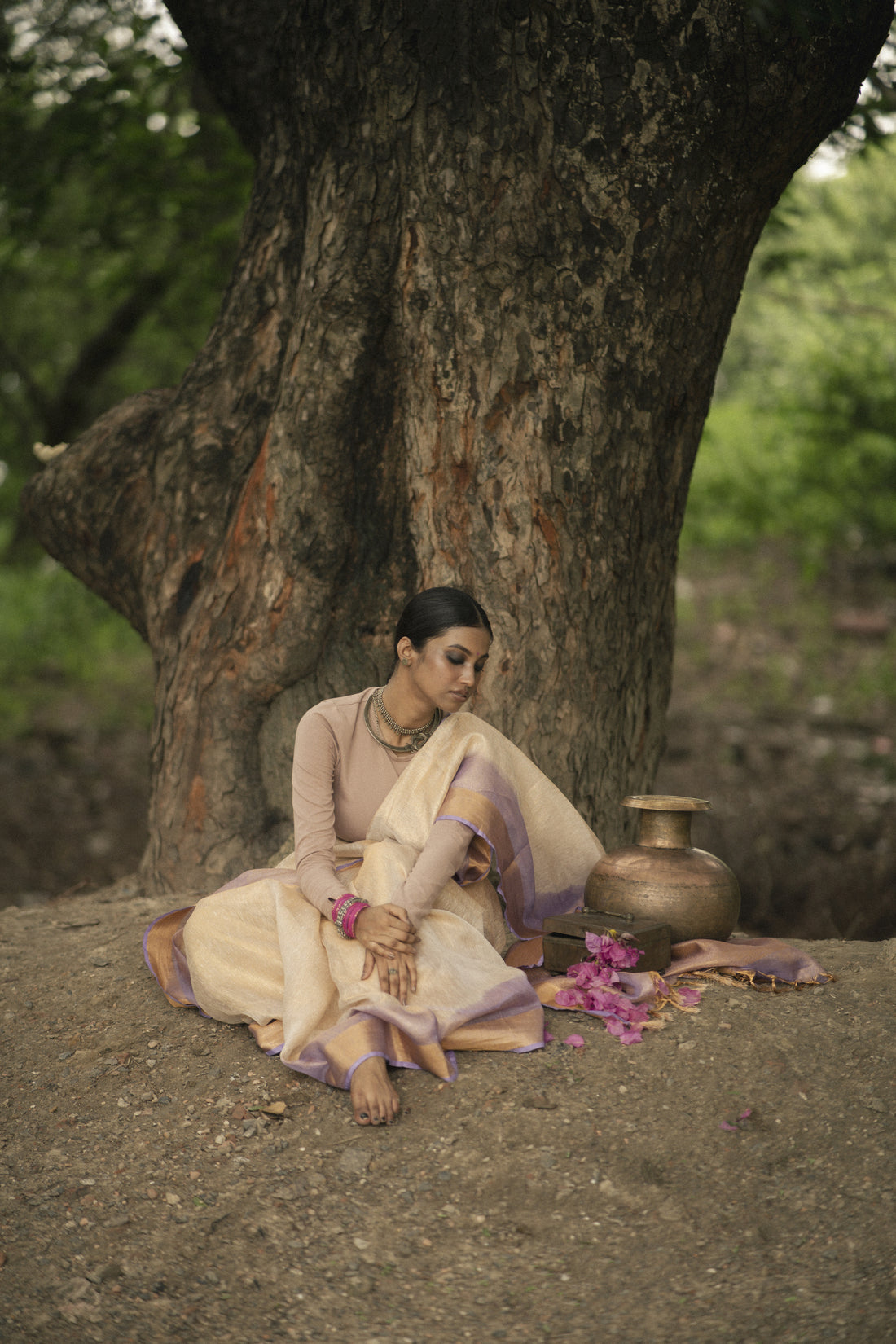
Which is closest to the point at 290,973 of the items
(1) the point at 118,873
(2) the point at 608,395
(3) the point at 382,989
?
(3) the point at 382,989

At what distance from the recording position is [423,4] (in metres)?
3.54

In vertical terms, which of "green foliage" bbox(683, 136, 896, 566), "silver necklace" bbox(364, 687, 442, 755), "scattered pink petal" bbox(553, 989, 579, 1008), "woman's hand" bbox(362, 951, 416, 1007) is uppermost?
"green foliage" bbox(683, 136, 896, 566)

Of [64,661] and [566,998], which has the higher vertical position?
[64,661]

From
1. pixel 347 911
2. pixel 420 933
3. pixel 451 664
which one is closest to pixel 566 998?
pixel 420 933

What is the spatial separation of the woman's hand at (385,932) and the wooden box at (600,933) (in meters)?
0.49

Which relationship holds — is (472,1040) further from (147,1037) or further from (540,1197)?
(147,1037)

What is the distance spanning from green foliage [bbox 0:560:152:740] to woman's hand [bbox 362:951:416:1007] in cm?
694

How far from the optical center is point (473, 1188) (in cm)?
242

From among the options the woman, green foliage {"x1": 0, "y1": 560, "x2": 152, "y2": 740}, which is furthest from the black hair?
green foliage {"x1": 0, "y1": 560, "x2": 152, "y2": 740}

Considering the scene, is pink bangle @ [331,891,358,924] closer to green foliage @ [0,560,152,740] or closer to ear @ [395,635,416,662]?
ear @ [395,635,416,662]

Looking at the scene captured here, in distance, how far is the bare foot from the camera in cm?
260

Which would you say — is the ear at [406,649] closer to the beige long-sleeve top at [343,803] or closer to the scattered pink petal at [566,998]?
the beige long-sleeve top at [343,803]

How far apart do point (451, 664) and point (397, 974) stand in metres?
0.87

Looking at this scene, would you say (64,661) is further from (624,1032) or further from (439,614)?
(624,1032)
